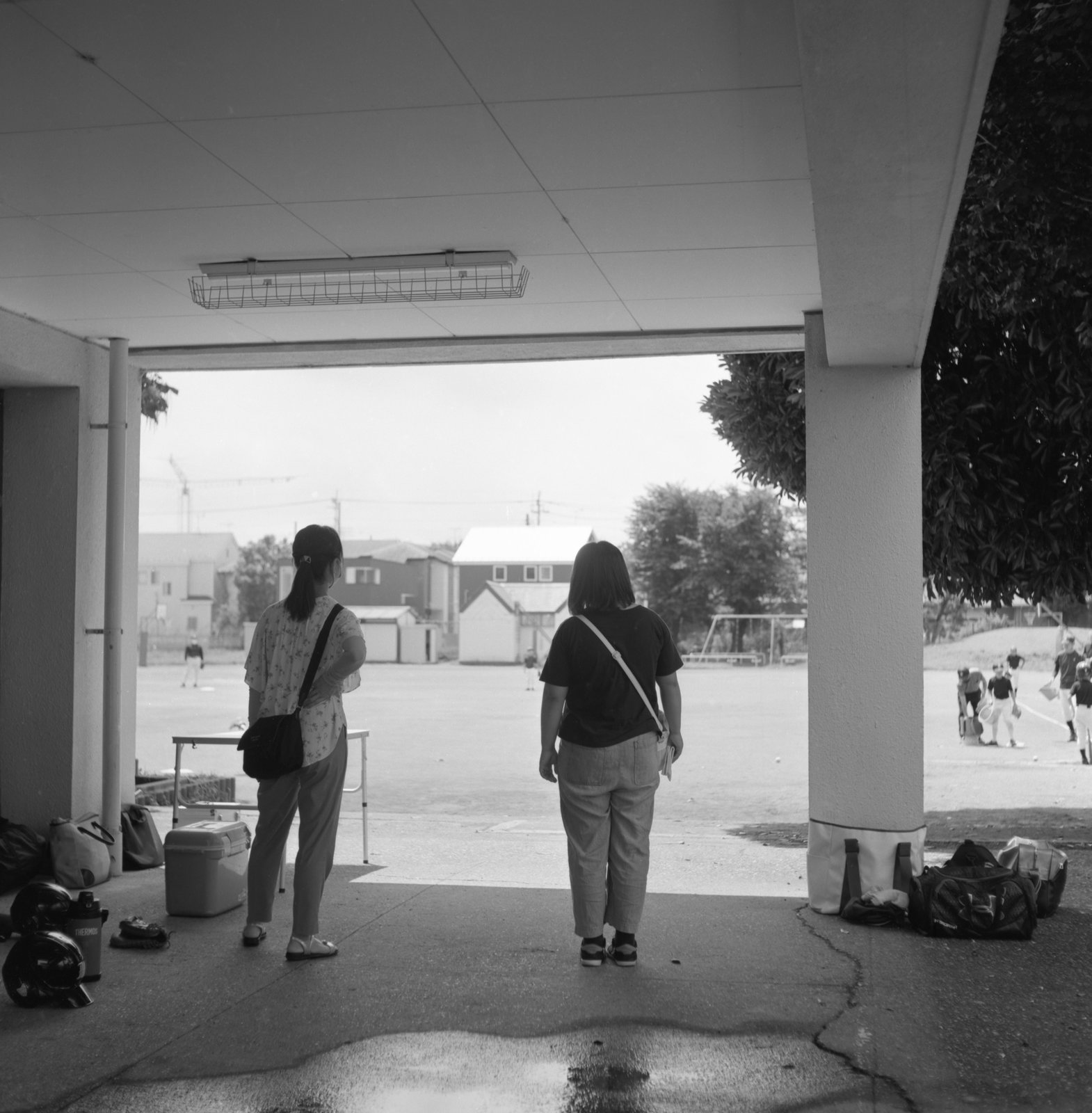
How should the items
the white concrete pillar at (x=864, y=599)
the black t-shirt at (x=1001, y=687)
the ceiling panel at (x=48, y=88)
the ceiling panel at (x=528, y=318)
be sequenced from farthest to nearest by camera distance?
1. the black t-shirt at (x=1001, y=687)
2. the ceiling panel at (x=528, y=318)
3. the white concrete pillar at (x=864, y=599)
4. the ceiling panel at (x=48, y=88)

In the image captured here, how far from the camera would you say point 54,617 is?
7.22m

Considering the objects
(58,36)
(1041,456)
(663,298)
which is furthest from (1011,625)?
(58,36)

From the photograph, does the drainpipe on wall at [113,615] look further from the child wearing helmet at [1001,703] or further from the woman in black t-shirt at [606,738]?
the child wearing helmet at [1001,703]

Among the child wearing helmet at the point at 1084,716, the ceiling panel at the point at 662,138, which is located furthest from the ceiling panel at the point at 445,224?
the child wearing helmet at the point at 1084,716

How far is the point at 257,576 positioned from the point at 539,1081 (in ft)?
284

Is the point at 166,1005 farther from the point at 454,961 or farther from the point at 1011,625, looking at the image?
the point at 1011,625

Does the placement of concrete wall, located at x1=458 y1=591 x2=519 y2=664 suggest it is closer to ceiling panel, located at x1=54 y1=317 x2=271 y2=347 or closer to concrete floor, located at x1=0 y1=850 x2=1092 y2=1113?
ceiling panel, located at x1=54 y1=317 x2=271 y2=347

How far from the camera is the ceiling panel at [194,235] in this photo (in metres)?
5.12

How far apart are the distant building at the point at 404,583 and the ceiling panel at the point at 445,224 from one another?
202ft

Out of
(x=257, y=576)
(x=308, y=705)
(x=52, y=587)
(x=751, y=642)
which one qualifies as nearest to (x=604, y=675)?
(x=308, y=705)

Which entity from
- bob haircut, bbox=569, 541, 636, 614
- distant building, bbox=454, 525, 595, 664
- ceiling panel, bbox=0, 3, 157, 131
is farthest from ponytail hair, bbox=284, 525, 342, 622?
distant building, bbox=454, 525, 595, 664

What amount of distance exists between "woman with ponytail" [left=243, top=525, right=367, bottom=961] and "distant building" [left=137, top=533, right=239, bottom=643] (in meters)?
76.0

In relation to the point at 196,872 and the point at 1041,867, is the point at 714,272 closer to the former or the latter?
the point at 1041,867

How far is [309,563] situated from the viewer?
17.1 feet
